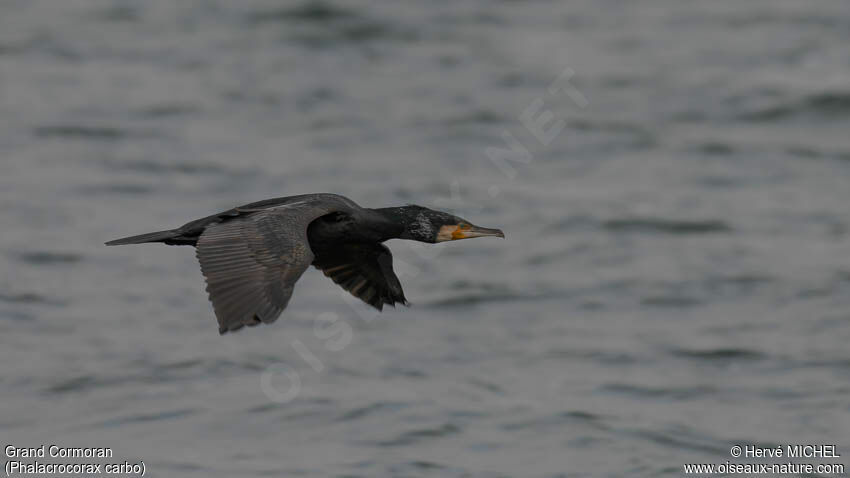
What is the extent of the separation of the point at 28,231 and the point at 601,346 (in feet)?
18.6

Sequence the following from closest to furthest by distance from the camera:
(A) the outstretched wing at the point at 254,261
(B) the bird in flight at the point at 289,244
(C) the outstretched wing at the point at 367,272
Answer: (A) the outstretched wing at the point at 254,261 < (B) the bird in flight at the point at 289,244 < (C) the outstretched wing at the point at 367,272

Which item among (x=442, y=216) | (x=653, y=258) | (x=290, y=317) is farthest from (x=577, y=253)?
(x=442, y=216)

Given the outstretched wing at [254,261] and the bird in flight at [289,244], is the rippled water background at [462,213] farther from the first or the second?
the outstretched wing at [254,261]

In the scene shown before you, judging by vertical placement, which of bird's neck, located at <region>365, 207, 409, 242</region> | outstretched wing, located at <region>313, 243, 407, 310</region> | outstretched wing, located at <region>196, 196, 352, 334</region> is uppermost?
bird's neck, located at <region>365, 207, 409, 242</region>

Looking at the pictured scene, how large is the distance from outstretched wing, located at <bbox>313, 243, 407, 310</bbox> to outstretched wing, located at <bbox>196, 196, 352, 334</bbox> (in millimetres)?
994

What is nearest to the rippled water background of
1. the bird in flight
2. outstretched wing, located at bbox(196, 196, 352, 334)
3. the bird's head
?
the bird in flight

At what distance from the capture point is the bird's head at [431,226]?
905cm

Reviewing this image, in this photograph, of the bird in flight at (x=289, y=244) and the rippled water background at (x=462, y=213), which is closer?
the bird in flight at (x=289, y=244)

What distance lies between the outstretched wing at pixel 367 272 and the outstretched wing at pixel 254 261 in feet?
3.26

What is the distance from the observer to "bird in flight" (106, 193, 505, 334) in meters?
7.56

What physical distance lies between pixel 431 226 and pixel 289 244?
1.37 meters

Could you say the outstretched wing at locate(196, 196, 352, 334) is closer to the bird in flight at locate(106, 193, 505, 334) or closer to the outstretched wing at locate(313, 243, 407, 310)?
the bird in flight at locate(106, 193, 505, 334)

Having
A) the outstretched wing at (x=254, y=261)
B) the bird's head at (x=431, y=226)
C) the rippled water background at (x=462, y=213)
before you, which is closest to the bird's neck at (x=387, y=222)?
the bird's head at (x=431, y=226)

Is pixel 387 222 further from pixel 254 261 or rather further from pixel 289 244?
pixel 254 261
